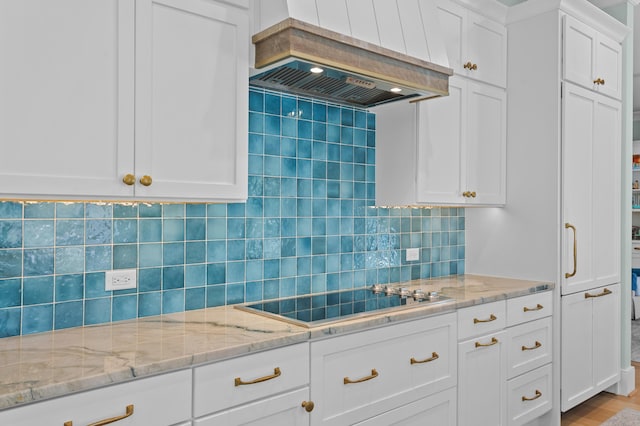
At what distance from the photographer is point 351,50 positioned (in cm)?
212

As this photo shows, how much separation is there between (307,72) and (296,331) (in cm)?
107

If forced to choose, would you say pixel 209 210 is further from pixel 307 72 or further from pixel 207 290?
pixel 307 72

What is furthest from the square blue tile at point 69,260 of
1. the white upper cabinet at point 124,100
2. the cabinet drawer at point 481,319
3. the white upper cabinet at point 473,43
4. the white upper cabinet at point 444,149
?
the white upper cabinet at point 473,43

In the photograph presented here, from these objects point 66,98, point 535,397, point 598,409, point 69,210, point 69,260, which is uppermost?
point 66,98

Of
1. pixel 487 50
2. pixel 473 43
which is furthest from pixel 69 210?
pixel 487 50

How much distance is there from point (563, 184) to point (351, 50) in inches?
68.3

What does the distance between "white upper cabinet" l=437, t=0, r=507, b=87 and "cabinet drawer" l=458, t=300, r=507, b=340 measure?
132 cm

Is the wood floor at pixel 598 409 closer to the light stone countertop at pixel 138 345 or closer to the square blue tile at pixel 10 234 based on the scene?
the light stone countertop at pixel 138 345

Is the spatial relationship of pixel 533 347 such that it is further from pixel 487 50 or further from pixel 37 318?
pixel 37 318

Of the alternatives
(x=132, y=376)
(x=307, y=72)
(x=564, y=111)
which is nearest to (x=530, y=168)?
(x=564, y=111)

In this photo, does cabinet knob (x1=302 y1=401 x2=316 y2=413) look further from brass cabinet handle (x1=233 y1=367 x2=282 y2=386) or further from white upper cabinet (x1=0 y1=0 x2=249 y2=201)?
white upper cabinet (x1=0 y1=0 x2=249 y2=201)

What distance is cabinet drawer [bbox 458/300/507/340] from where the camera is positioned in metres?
2.50

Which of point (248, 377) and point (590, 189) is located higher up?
point (590, 189)

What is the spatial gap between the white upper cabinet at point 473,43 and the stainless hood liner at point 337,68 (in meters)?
0.48
